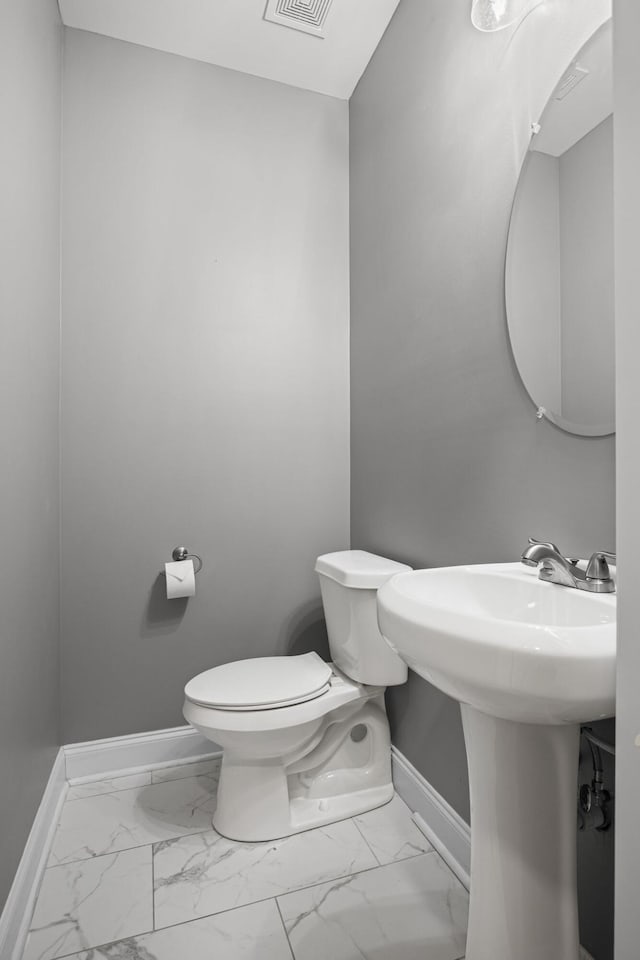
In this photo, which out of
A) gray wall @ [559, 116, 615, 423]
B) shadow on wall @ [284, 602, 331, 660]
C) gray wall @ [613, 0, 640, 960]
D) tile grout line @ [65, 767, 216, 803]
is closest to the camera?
gray wall @ [613, 0, 640, 960]

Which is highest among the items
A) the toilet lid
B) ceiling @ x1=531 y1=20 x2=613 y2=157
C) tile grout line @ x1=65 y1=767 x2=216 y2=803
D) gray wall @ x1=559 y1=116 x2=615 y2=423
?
ceiling @ x1=531 y1=20 x2=613 y2=157

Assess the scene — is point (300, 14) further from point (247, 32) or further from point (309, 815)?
point (309, 815)

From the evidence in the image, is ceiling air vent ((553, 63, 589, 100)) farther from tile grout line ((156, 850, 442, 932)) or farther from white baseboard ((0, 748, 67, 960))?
white baseboard ((0, 748, 67, 960))

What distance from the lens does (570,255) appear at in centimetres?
103

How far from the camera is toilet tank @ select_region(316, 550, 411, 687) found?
59.3 inches

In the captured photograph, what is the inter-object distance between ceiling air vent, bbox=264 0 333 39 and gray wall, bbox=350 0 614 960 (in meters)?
0.24

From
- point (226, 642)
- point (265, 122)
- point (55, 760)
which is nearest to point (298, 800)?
point (226, 642)

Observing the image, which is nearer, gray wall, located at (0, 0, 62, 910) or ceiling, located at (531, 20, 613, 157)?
ceiling, located at (531, 20, 613, 157)

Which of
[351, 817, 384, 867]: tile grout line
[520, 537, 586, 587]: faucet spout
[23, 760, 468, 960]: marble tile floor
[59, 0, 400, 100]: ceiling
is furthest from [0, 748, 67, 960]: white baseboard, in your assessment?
[59, 0, 400, 100]: ceiling

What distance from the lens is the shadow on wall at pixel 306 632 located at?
201cm

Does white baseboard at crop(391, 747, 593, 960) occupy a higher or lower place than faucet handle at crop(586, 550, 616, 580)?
lower

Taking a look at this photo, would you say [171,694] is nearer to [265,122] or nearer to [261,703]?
[261,703]

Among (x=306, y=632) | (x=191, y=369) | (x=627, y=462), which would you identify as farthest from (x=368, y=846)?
(x=191, y=369)

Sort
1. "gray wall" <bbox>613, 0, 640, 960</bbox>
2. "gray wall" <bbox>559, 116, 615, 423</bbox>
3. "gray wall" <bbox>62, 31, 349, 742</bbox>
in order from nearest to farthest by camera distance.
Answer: "gray wall" <bbox>613, 0, 640, 960</bbox>
"gray wall" <bbox>559, 116, 615, 423</bbox>
"gray wall" <bbox>62, 31, 349, 742</bbox>
